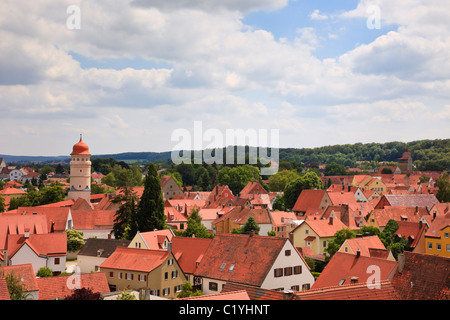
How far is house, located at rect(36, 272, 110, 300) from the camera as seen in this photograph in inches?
1246

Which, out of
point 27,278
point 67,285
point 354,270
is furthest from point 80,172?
point 354,270

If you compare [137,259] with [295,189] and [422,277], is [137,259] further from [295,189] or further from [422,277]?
[295,189]

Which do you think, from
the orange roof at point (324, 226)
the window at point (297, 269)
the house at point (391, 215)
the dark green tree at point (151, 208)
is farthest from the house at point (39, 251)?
the house at point (391, 215)

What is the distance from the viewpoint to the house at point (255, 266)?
34188 mm

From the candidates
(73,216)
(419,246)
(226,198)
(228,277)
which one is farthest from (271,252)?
(226,198)

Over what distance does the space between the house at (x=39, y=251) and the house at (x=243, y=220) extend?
23131 millimetres

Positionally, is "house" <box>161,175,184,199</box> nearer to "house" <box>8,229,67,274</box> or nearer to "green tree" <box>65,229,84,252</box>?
"green tree" <box>65,229,84,252</box>

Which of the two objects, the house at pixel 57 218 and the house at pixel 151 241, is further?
the house at pixel 57 218

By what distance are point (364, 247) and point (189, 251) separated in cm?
1542

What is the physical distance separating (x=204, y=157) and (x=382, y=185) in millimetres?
75516

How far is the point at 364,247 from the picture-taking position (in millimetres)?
41375

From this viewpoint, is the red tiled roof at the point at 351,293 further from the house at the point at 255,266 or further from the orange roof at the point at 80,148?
the orange roof at the point at 80,148

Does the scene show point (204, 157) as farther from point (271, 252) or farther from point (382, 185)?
point (271, 252)
